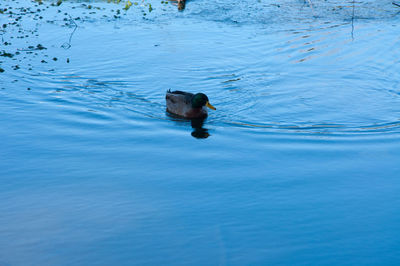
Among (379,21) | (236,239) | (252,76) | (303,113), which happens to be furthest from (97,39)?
(236,239)

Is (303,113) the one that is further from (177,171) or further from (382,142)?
(177,171)

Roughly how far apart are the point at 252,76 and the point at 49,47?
588cm

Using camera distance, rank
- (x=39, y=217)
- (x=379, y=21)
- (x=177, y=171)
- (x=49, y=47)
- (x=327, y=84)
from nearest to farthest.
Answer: (x=39, y=217), (x=177, y=171), (x=327, y=84), (x=49, y=47), (x=379, y=21)

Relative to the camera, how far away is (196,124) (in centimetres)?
1007

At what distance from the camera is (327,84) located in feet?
37.0

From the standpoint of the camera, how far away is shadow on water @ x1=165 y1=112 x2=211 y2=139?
946 cm

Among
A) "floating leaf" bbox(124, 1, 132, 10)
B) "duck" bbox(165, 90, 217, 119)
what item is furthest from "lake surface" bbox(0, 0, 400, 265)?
"floating leaf" bbox(124, 1, 132, 10)

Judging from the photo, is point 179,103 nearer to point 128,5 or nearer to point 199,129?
point 199,129

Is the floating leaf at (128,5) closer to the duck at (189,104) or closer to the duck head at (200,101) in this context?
the duck at (189,104)

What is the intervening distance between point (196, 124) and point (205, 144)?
3.91ft

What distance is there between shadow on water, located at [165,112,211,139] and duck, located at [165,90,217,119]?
78mm

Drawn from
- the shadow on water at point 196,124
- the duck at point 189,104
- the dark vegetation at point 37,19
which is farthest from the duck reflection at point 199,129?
the dark vegetation at point 37,19

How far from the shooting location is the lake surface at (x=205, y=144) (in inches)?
243

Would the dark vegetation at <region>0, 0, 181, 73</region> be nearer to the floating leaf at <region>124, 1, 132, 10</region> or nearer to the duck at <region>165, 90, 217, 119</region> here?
the floating leaf at <region>124, 1, 132, 10</region>
